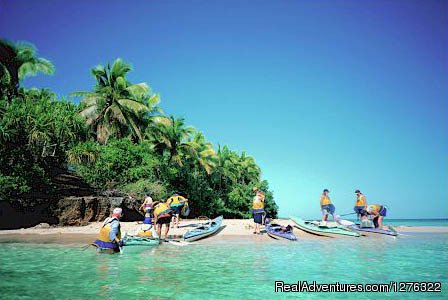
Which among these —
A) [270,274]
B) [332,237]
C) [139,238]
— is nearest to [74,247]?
[139,238]

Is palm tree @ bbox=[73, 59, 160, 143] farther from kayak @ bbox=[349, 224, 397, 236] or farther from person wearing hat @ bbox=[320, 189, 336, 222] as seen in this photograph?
kayak @ bbox=[349, 224, 397, 236]

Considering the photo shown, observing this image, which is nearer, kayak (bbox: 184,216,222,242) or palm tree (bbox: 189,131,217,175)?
kayak (bbox: 184,216,222,242)

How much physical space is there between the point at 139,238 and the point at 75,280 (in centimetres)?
517

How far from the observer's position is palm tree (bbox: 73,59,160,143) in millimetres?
27688

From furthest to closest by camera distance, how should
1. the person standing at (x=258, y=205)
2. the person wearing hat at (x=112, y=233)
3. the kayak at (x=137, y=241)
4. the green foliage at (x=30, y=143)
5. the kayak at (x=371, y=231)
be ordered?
1. the green foliage at (x=30, y=143)
2. the kayak at (x=371, y=231)
3. the person standing at (x=258, y=205)
4. the kayak at (x=137, y=241)
5. the person wearing hat at (x=112, y=233)

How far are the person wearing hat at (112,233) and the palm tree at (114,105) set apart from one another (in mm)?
18130

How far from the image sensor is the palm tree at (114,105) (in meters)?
27.7

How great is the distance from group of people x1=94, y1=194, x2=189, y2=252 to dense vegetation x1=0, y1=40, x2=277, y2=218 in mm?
6832

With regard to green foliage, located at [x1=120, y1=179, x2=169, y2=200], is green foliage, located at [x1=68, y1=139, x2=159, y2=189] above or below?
above

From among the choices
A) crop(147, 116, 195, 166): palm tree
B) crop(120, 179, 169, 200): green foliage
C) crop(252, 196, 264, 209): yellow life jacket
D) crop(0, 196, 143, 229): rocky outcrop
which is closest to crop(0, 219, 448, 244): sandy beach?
crop(0, 196, 143, 229): rocky outcrop

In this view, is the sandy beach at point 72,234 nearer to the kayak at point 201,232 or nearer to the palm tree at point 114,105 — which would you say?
the kayak at point 201,232

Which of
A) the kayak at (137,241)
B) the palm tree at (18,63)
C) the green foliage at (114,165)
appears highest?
the palm tree at (18,63)

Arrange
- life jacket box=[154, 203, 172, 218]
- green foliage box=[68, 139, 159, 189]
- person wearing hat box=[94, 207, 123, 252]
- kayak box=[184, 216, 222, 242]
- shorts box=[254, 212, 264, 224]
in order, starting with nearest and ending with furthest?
person wearing hat box=[94, 207, 123, 252] < life jacket box=[154, 203, 172, 218] < kayak box=[184, 216, 222, 242] < shorts box=[254, 212, 264, 224] < green foliage box=[68, 139, 159, 189]

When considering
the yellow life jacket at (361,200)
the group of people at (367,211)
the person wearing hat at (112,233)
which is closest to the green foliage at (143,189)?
the group of people at (367,211)
